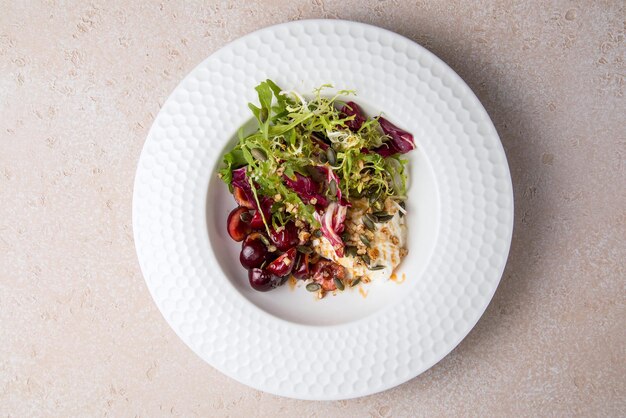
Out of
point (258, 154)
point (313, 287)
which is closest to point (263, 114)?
point (258, 154)

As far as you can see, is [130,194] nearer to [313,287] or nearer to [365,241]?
[313,287]

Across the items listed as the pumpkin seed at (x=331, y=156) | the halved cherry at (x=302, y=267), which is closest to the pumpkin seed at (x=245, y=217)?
the halved cherry at (x=302, y=267)

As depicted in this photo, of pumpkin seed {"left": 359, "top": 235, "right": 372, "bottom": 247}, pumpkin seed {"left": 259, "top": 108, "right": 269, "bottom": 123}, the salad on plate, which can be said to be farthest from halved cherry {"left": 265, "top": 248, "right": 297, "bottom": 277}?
pumpkin seed {"left": 259, "top": 108, "right": 269, "bottom": 123}

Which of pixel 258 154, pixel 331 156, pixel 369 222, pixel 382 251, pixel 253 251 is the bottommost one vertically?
pixel 382 251

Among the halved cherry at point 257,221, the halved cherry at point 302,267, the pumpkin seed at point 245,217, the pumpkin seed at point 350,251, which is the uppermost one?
the pumpkin seed at point 245,217

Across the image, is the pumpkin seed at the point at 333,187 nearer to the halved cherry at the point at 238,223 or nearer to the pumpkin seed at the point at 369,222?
the pumpkin seed at the point at 369,222
